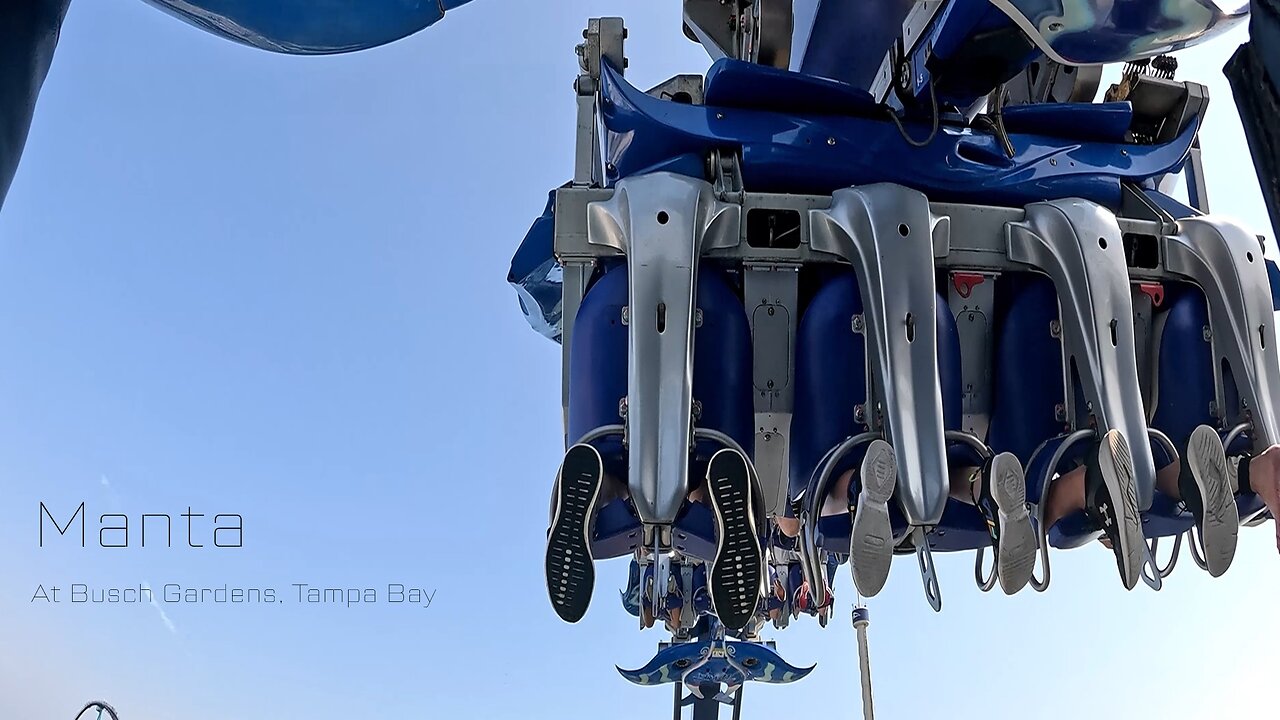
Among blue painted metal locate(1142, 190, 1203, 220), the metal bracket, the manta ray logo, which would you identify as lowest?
the manta ray logo

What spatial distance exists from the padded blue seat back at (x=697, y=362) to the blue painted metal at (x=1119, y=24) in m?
0.78

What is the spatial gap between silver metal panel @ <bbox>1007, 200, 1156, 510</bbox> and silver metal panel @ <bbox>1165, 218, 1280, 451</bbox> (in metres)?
0.19

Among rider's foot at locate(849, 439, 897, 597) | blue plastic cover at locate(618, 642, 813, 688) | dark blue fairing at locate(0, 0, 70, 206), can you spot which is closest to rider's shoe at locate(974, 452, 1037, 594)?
rider's foot at locate(849, 439, 897, 597)

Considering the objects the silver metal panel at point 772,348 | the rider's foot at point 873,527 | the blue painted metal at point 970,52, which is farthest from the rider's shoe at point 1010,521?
the blue painted metal at point 970,52

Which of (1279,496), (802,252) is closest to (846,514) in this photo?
(802,252)

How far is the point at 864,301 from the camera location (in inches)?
85.0

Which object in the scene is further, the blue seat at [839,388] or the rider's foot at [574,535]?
the blue seat at [839,388]

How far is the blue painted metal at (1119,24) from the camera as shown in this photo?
1567 mm

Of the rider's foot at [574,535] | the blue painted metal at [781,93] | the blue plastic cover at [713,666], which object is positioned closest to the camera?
the rider's foot at [574,535]

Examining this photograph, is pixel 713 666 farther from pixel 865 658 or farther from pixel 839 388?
pixel 839 388

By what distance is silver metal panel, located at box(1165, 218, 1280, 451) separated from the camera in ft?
7.31

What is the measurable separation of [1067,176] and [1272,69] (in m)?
1.81

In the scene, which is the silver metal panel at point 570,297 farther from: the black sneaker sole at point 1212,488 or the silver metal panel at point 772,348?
the black sneaker sole at point 1212,488

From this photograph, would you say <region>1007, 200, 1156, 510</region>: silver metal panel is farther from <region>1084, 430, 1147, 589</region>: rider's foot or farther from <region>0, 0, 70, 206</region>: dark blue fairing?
<region>0, 0, 70, 206</region>: dark blue fairing
